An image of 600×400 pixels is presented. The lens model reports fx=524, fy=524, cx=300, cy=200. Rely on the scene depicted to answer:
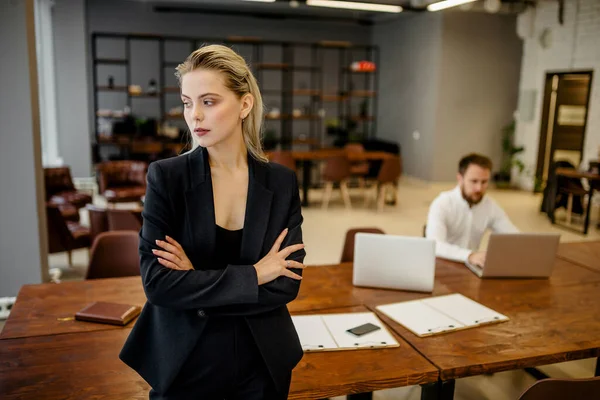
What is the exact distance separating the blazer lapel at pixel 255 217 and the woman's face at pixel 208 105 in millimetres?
156

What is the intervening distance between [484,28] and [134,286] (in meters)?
10.7

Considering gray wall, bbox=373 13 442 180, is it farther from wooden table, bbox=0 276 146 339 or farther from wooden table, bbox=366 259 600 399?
wooden table, bbox=0 276 146 339

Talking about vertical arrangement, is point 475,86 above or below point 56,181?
above

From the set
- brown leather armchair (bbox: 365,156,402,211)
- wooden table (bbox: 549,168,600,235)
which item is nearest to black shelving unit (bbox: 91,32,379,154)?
brown leather armchair (bbox: 365,156,402,211)

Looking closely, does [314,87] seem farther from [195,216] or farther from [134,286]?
[195,216]

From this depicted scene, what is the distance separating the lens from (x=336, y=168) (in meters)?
8.58

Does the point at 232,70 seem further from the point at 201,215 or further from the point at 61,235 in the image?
the point at 61,235

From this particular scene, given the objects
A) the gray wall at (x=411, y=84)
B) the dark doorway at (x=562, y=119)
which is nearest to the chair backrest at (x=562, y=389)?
the dark doorway at (x=562, y=119)

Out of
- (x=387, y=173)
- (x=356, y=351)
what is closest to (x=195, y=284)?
(x=356, y=351)

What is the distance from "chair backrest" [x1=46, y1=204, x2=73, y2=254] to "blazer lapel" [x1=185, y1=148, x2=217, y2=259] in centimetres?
359

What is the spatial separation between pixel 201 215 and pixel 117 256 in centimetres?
185

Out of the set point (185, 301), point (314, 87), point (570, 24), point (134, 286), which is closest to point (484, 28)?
point (570, 24)

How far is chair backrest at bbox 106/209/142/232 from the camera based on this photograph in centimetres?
431

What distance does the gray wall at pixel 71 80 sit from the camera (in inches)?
379
